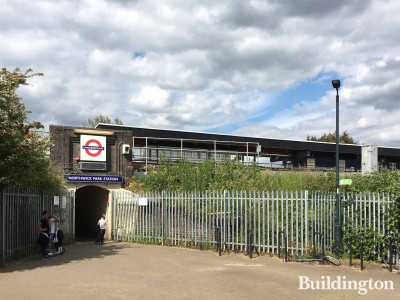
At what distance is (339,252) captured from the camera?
498 inches

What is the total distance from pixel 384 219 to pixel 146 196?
9459 mm

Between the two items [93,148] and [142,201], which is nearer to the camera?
[142,201]

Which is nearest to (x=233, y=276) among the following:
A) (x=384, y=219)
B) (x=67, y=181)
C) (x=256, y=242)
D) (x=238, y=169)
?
A: (x=256, y=242)

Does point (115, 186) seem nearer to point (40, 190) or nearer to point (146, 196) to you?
point (146, 196)

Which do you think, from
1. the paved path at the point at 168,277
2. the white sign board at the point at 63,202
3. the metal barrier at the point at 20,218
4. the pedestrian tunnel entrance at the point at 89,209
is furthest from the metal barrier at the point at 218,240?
the pedestrian tunnel entrance at the point at 89,209

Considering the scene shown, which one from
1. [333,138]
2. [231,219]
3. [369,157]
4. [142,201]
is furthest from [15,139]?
[333,138]

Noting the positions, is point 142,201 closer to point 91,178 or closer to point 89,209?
point 91,178

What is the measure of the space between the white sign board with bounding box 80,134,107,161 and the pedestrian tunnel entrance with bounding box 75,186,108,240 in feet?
8.68

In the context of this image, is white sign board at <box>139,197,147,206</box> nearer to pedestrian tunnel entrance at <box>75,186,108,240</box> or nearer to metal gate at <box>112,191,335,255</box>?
metal gate at <box>112,191,335,255</box>

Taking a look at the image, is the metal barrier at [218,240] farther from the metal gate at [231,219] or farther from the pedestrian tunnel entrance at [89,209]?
the pedestrian tunnel entrance at [89,209]

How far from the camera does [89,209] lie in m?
29.5

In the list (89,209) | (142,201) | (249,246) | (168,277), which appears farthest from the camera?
(89,209)

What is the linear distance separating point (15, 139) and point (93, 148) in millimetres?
11729

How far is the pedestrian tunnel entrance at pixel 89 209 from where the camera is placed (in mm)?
26000
